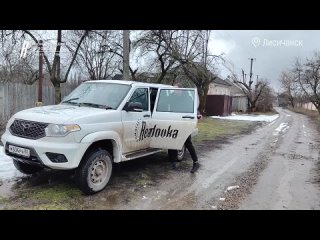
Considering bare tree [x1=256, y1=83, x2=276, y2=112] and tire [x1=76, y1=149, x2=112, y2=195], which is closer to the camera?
tire [x1=76, y1=149, x2=112, y2=195]

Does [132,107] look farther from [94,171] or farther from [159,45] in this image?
[159,45]

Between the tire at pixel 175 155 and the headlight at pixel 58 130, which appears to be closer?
the headlight at pixel 58 130

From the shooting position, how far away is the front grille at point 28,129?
5.39 meters

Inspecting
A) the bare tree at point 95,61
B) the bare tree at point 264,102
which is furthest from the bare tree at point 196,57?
the bare tree at point 264,102

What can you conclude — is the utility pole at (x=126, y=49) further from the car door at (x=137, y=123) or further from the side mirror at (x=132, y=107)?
the side mirror at (x=132, y=107)

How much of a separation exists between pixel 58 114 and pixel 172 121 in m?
2.76

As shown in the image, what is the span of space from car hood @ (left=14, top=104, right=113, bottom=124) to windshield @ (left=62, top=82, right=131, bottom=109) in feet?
1.26

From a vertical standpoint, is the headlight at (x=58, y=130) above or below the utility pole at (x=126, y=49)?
below

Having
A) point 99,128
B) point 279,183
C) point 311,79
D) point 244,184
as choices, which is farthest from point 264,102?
point 99,128

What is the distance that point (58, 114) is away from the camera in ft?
18.2

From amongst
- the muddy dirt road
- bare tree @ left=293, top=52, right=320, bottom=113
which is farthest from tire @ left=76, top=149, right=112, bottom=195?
bare tree @ left=293, top=52, right=320, bottom=113

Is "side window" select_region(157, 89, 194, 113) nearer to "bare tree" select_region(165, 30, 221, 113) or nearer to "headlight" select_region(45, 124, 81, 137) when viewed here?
"headlight" select_region(45, 124, 81, 137)

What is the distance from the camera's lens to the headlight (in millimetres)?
5293

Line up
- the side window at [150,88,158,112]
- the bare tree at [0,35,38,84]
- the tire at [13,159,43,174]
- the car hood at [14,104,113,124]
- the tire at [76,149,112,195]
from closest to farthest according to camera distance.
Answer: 1. the car hood at [14,104,113,124]
2. the tire at [76,149,112,195]
3. the tire at [13,159,43,174]
4. the side window at [150,88,158,112]
5. the bare tree at [0,35,38,84]
